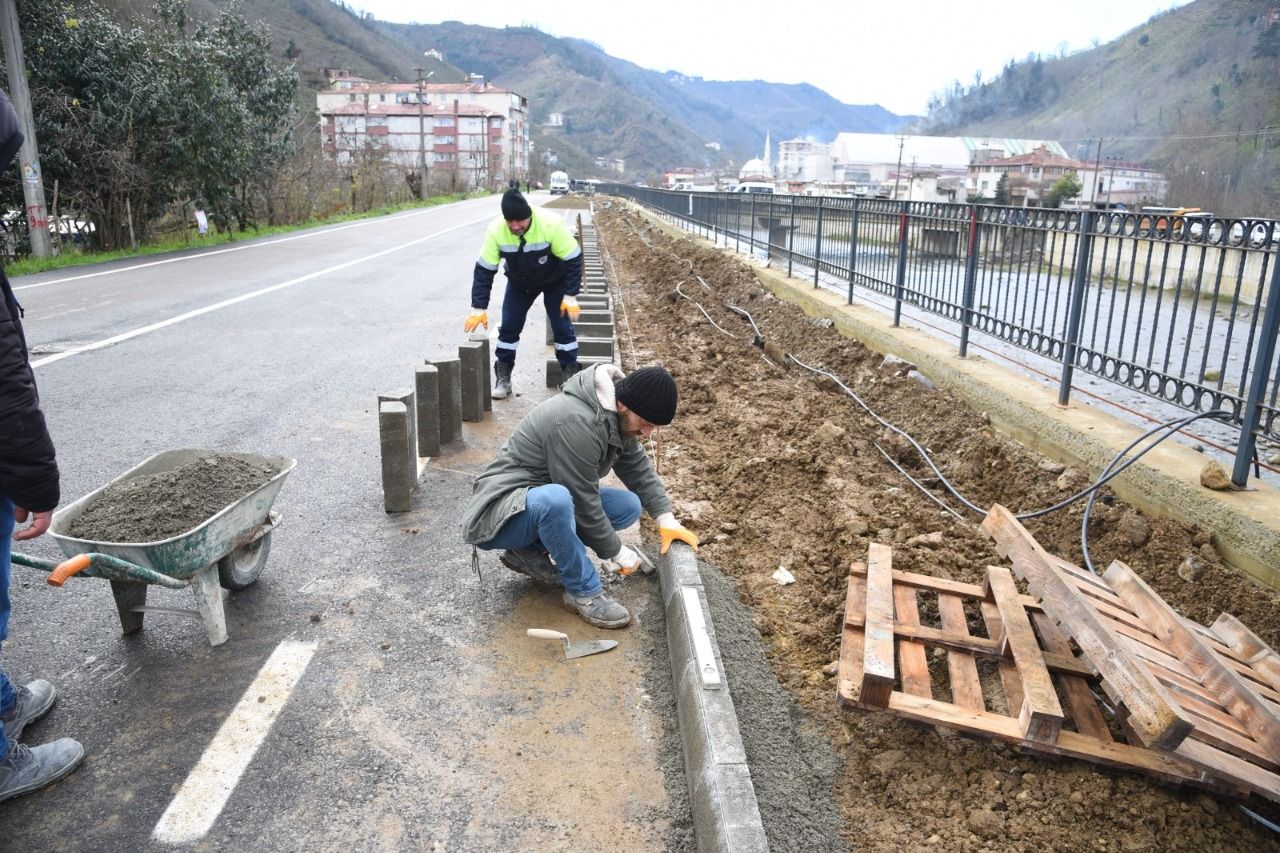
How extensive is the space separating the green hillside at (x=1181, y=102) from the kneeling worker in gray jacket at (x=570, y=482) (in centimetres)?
3092

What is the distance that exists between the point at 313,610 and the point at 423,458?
205 cm

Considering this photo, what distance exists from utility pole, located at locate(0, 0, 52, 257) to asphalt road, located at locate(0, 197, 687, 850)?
11.8 metres

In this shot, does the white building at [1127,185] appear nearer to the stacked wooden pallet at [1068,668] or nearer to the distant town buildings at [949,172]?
the distant town buildings at [949,172]

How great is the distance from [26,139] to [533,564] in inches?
582

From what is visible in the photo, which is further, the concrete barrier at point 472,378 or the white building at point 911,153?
the white building at point 911,153

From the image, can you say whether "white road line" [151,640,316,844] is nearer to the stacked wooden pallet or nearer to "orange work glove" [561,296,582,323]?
the stacked wooden pallet

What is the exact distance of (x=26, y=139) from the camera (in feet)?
46.8

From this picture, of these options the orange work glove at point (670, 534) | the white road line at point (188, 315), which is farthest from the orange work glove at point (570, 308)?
the white road line at point (188, 315)

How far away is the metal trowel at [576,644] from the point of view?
3.74 meters

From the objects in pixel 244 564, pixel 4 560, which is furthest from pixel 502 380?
pixel 4 560

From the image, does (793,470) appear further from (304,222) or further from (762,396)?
(304,222)

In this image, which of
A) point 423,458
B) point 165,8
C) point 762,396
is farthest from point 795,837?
point 165,8

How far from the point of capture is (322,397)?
728 cm

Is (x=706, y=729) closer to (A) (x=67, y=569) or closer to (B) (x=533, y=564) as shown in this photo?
(B) (x=533, y=564)
